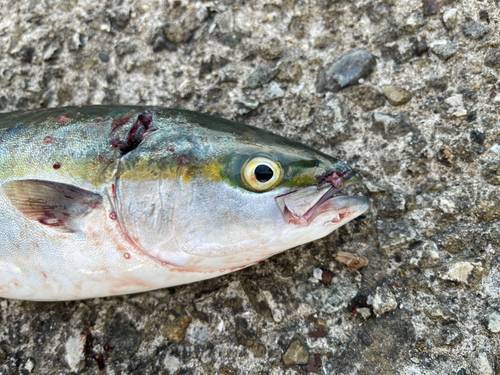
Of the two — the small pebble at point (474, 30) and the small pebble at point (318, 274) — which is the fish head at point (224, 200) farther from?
the small pebble at point (474, 30)

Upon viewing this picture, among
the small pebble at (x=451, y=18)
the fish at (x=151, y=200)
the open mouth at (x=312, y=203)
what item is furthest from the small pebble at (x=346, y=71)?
the open mouth at (x=312, y=203)

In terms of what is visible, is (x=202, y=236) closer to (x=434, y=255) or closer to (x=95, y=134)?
(x=95, y=134)

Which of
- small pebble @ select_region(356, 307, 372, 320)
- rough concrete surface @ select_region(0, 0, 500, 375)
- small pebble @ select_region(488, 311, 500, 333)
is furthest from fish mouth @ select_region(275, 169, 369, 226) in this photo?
small pebble @ select_region(488, 311, 500, 333)

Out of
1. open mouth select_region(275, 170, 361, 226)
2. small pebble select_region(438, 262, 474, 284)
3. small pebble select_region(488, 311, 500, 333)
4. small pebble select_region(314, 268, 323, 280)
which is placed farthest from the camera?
small pebble select_region(314, 268, 323, 280)

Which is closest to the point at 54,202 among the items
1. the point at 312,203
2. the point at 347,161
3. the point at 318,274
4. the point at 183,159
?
the point at 183,159

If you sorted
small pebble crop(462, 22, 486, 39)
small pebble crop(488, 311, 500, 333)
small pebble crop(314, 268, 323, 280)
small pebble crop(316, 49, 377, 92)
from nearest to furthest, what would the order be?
small pebble crop(488, 311, 500, 333)
small pebble crop(314, 268, 323, 280)
small pebble crop(462, 22, 486, 39)
small pebble crop(316, 49, 377, 92)

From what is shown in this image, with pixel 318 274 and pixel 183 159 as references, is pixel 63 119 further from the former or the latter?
pixel 318 274

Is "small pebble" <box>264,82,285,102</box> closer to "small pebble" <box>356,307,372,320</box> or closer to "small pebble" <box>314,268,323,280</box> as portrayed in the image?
"small pebble" <box>314,268,323,280</box>
